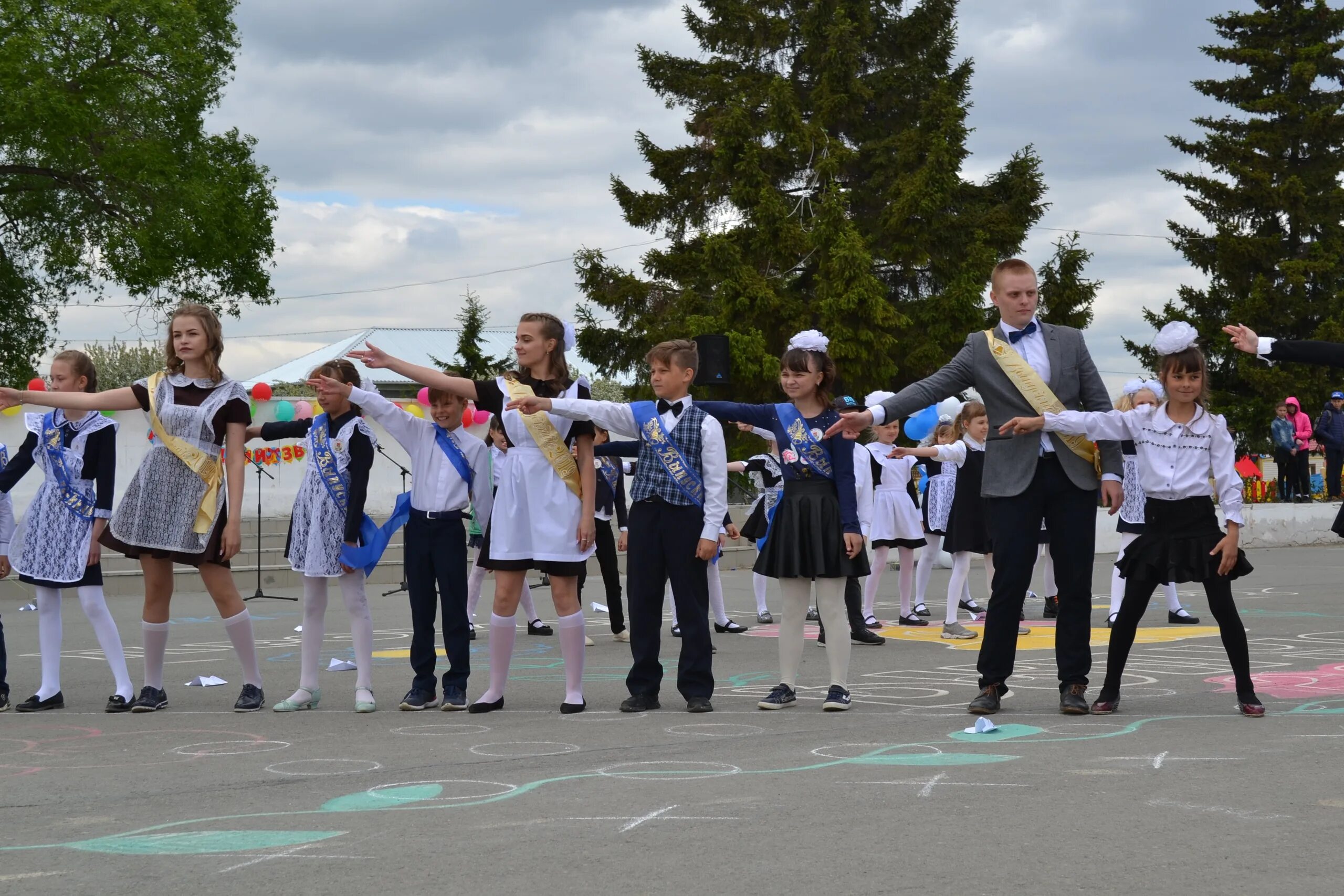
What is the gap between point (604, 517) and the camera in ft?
32.9

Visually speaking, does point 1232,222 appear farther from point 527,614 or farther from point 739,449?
point 527,614

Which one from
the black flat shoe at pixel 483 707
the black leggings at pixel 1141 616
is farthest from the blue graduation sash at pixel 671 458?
the black leggings at pixel 1141 616

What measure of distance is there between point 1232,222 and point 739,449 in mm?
16346

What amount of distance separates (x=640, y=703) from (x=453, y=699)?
2.81 feet

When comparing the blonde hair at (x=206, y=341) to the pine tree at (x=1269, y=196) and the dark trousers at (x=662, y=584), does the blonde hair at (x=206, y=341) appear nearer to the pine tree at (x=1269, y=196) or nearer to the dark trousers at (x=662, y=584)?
the dark trousers at (x=662, y=584)

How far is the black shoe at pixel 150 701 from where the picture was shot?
6.70 meters

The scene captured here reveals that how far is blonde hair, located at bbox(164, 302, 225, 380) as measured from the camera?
258 inches

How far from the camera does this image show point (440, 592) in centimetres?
674

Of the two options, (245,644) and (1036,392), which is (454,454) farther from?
(1036,392)

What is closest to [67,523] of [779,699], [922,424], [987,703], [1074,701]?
[779,699]

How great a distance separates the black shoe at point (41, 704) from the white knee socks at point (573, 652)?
2500mm

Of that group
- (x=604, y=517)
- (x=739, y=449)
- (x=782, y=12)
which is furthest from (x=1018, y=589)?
(x=782, y=12)

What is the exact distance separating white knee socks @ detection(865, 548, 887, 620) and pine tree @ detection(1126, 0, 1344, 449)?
27.7 meters

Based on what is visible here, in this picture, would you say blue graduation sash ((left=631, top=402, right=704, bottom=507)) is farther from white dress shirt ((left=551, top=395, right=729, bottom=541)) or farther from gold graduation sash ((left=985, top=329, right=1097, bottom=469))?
gold graduation sash ((left=985, top=329, right=1097, bottom=469))
